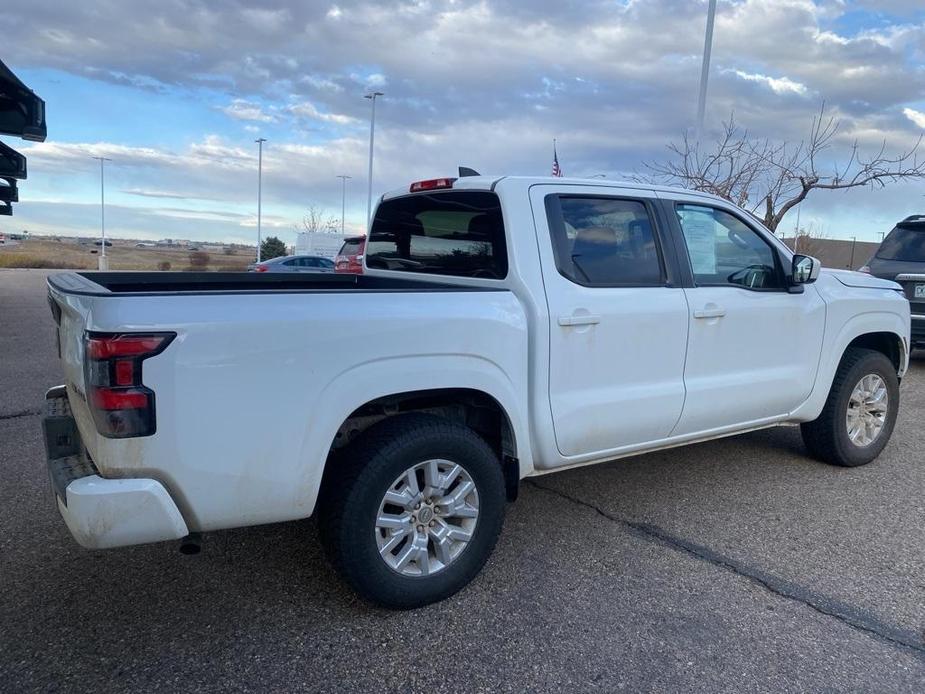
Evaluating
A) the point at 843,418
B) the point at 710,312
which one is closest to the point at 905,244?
the point at 843,418

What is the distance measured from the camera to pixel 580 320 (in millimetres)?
3480

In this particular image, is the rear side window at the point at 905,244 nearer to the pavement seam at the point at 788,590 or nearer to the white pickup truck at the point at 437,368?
the white pickup truck at the point at 437,368

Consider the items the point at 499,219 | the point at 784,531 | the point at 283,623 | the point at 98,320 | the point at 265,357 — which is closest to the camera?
the point at 98,320

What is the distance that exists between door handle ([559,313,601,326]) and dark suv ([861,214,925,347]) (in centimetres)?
752

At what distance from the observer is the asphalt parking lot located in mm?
2699

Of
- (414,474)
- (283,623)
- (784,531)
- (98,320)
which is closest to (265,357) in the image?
(98,320)

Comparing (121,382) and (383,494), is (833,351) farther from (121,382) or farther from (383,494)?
A: (121,382)

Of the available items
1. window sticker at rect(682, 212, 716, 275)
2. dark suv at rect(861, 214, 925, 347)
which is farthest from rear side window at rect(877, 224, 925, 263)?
window sticker at rect(682, 212, 716, 275)

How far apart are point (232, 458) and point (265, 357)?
383mm

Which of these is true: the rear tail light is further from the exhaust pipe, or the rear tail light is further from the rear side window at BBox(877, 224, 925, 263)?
the rear side window at BBox(877, 224, 925, 263)

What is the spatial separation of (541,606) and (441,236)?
2.01m

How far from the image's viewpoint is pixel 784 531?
13.3 feet

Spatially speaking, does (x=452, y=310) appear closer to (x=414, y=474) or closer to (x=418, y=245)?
(x=414, y=474)

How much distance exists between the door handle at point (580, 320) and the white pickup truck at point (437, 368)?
20 millimetres
